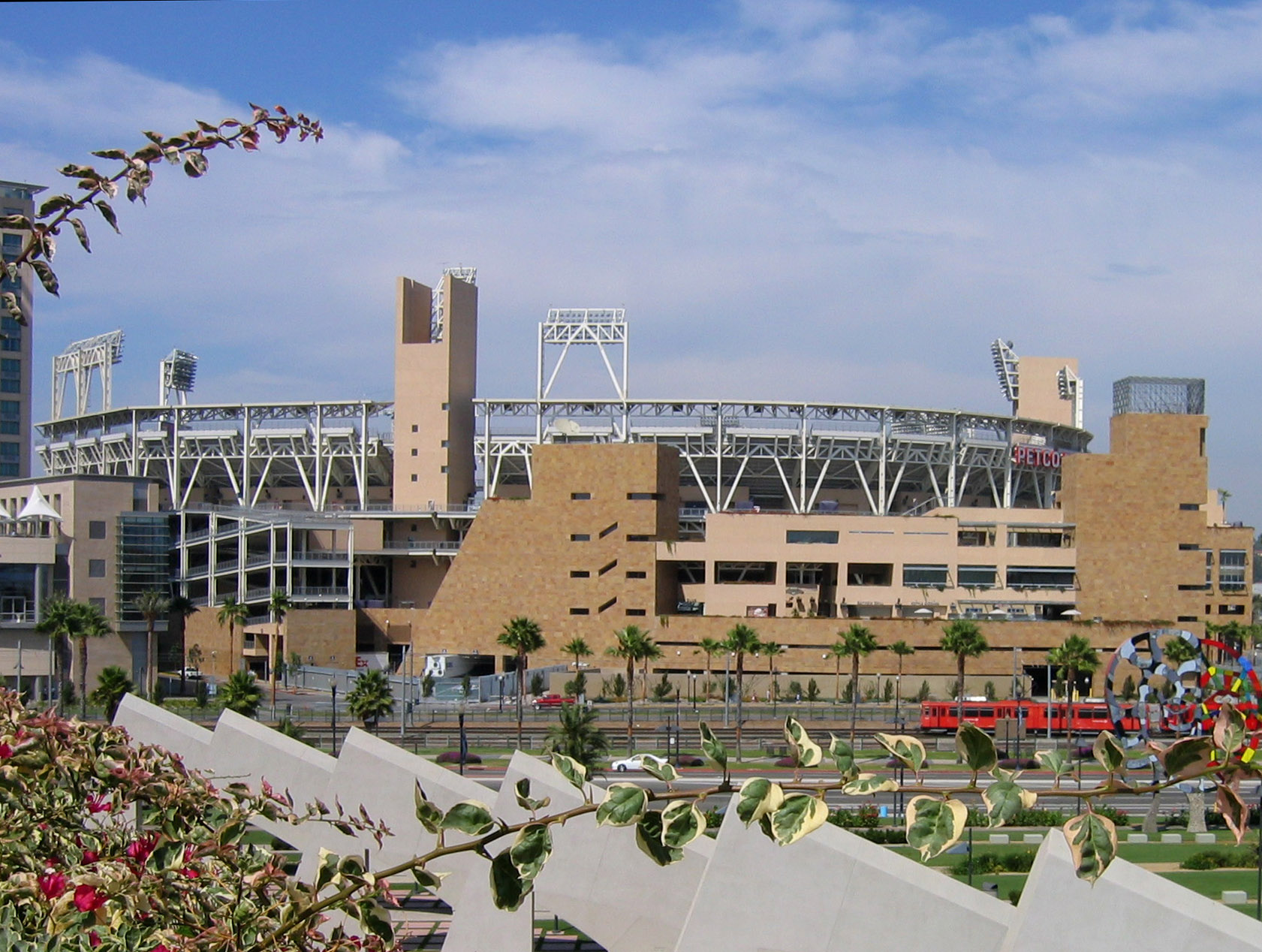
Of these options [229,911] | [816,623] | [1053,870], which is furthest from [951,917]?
[816,623]

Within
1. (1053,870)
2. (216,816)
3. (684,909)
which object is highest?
(216,816)

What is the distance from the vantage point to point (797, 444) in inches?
4161

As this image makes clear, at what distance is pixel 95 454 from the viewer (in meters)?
119

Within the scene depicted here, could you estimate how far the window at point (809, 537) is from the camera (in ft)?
296

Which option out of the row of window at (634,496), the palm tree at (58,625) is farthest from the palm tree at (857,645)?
the palm tree at (58,625)

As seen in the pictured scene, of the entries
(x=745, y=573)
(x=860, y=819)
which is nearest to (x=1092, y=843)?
(x=860, y=819)

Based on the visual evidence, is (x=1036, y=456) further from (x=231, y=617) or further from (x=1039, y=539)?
(x=231, y=617)

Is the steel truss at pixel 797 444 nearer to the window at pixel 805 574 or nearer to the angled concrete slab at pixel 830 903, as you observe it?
the window at pixel 805 574

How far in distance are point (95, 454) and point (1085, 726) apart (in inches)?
3401

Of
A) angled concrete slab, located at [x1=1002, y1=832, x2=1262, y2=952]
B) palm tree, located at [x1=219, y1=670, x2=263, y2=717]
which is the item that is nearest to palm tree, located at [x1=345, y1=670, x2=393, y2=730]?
palm tree, located at [x1=219, y1=670, x2=263, y2=717]

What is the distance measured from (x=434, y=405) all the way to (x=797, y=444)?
27.5 meters

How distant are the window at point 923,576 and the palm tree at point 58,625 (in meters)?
50.2

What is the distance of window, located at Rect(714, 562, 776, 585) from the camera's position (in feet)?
302

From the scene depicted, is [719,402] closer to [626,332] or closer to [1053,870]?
[626,332]
